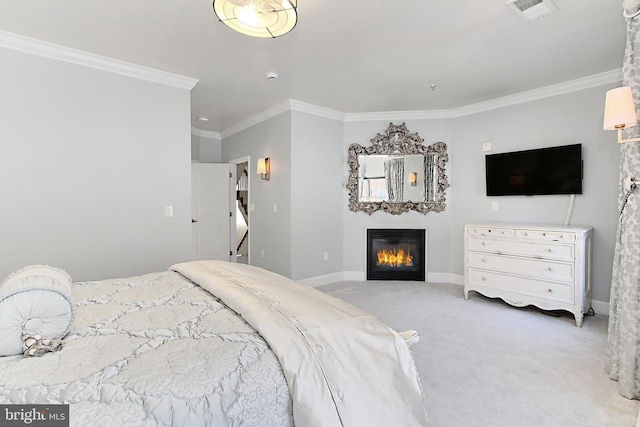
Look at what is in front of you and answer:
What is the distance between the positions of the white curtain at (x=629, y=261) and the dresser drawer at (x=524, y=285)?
3.77 feet

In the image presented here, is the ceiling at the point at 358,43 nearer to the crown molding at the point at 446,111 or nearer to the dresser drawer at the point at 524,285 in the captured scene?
the crown molding at the point at 446,111

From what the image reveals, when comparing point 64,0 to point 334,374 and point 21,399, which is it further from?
point 334,374

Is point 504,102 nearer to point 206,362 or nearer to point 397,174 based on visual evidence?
point 397,174

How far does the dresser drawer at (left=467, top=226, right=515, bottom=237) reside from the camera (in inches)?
138

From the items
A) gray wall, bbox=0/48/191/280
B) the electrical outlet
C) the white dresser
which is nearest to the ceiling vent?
the electrical outlet

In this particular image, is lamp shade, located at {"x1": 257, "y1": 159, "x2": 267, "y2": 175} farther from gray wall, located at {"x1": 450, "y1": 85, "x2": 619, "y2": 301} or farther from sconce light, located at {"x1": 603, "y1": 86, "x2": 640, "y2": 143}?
sconce light, located at {"x1": 603, "y1": 86, "x2": 640, "y2": 143}

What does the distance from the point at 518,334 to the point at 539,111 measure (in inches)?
106

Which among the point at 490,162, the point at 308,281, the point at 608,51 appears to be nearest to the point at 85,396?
the point at 308,281

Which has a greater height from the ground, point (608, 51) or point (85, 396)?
point (608, 51)

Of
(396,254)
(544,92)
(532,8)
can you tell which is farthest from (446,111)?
(532,8)

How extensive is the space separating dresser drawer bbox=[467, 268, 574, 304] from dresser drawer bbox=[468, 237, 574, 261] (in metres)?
0.26

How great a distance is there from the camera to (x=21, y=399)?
84 cm

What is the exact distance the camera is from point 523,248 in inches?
134

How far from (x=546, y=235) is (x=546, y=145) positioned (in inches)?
49.3
